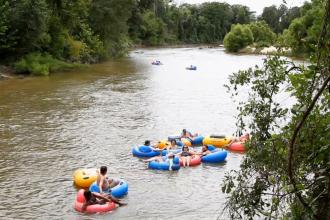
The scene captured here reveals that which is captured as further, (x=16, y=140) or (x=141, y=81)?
(x=141, y=81)

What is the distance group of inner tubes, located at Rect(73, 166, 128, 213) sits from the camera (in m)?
9.92

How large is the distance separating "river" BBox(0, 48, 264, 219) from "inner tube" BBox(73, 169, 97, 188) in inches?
9.3

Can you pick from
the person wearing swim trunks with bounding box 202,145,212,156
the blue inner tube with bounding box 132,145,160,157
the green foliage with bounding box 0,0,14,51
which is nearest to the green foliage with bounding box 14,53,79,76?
the green foliage with bounding box 0,0,14,51

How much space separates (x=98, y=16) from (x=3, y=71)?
13350 millimetres

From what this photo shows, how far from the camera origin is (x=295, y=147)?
405 centimetres

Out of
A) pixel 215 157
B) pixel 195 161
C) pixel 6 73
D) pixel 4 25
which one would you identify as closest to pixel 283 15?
pixel 195 161

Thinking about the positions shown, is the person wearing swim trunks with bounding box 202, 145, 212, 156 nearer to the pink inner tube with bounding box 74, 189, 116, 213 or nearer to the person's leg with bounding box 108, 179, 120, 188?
the person's leg with bounding box 108, 179, 120, 188

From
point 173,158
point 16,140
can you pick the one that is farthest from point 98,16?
point 173,158

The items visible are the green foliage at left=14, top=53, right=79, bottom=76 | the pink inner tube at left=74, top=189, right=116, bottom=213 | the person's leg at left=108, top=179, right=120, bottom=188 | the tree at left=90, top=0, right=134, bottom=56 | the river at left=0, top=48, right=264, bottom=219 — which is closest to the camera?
the pink inner tube at left=74, top=189, right=116, bottom=213

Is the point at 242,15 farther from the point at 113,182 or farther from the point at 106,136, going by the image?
the point at 113,182

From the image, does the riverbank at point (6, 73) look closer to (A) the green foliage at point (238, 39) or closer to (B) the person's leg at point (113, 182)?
(B) the person's leg at point (113, 182)

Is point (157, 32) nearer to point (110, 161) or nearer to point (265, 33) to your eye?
point (110, 161)

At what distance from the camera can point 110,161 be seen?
13547 millimetres

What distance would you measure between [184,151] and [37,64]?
2057 centimetres
